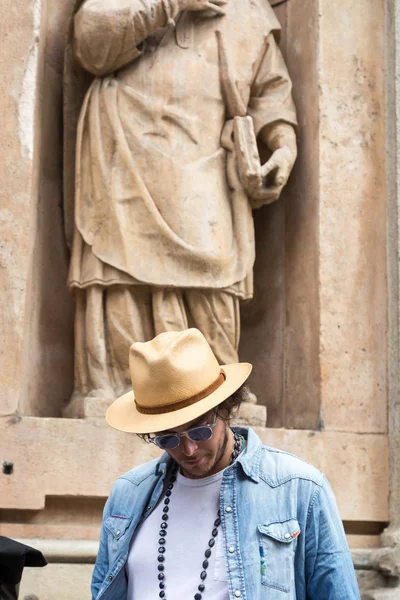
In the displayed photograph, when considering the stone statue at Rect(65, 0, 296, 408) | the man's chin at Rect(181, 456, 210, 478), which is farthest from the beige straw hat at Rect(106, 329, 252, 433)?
the stone statue at Rect(65, 0, 296, 408)

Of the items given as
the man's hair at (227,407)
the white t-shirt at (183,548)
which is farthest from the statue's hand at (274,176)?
the white t-shirt at (183,548)

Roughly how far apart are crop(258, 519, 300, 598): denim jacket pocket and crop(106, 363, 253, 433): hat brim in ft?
1.05

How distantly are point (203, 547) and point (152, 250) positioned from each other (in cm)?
266

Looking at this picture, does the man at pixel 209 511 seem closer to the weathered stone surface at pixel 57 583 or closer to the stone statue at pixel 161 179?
the weathered stone surface at pixel 57 583

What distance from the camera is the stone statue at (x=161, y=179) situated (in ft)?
16.5

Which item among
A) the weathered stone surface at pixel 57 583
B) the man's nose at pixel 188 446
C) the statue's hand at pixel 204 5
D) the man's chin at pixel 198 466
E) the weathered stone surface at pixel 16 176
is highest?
the statue's hand at pixel 204 5

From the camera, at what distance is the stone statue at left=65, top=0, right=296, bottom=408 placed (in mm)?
5035

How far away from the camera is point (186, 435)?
2.53 meters

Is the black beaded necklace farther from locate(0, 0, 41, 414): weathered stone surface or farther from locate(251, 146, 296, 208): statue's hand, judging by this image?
locate(251, 146, 296, 208): statue's hand

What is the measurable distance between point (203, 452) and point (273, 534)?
0.26 m

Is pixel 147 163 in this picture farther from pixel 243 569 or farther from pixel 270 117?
pixel 243 569

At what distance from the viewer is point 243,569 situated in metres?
2.46

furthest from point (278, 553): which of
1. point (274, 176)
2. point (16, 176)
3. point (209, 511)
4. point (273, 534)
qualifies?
point (274, 176)

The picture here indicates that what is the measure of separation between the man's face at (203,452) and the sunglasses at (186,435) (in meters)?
0.01
